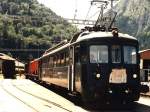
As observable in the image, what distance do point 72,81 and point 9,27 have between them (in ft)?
493

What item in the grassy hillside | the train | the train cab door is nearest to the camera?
the train

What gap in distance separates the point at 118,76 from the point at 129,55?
1.17 metres

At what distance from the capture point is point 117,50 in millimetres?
17578

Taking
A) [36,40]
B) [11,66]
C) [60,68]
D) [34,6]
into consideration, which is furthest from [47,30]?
[60,68]

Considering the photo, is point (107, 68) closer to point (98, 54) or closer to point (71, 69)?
point (98, 54)

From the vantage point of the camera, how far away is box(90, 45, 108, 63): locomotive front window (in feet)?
56.5

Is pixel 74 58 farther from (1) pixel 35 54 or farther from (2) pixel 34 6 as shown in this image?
(2) pixel 34 6

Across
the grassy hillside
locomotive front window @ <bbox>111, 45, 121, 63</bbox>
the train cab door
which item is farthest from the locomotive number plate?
the grassy hillside

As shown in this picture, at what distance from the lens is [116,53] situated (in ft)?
57.6

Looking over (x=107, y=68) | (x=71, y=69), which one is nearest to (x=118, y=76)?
(x=107, y=68)

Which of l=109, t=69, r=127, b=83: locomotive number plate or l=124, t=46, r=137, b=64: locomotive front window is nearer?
l=109, t=69, r=127, b=83: locomotive number plate

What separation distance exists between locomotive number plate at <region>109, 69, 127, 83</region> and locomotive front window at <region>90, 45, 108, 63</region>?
22.4 inches

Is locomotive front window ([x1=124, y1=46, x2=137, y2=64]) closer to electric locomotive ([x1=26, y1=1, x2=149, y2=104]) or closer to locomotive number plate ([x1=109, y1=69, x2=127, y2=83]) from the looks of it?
electric locomotive ([x1=26, y1=1, x2=149, y2=104])

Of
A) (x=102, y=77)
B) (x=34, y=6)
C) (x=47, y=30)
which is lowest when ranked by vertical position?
(x=102, y=77)
